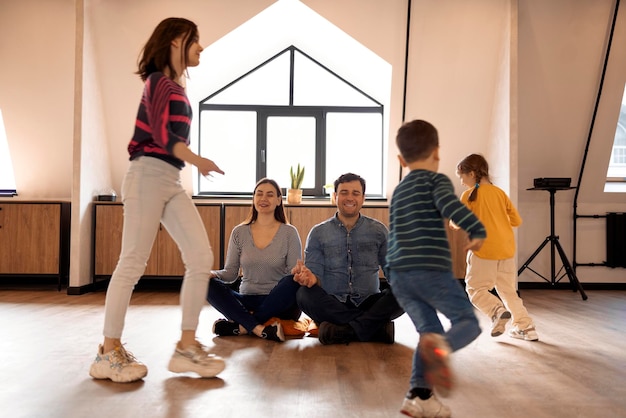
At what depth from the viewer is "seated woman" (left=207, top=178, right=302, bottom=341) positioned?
287 centimetres

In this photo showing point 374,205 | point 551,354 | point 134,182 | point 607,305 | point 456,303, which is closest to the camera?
point 456,303

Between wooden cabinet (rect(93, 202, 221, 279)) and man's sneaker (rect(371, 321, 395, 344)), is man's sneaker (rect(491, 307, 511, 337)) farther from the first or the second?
wooden cabinet (rect(93, 202, 221, 279))

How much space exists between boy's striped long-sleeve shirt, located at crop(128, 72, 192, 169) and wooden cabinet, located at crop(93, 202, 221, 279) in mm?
3174

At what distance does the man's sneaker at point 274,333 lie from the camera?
2.84 m

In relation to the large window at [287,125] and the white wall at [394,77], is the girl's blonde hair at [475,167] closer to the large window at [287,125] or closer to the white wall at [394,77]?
the white wall at [394,77]

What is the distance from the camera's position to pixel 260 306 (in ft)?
9.72

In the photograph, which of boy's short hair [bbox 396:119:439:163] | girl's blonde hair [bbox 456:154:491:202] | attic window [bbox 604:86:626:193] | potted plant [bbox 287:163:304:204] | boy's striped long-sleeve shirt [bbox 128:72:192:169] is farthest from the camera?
attic window [bbox 604:86:626:193]

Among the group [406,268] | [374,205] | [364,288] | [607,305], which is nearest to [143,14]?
[374,205]

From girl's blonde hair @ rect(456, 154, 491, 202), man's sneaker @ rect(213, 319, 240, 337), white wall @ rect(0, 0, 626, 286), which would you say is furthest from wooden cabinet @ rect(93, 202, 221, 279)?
girl's blonde hair @ rect(456, 154, 491, 202)

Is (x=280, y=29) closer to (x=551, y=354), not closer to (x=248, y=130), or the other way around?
(x=248, y=130)

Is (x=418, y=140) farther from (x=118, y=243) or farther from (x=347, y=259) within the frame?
(x=118, y=243)

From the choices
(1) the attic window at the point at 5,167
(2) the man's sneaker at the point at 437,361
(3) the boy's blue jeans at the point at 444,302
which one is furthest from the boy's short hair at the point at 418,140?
(1) the attic window at the point at 5,167

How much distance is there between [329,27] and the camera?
5203 millimetres

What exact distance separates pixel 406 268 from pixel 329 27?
13.0 ft
